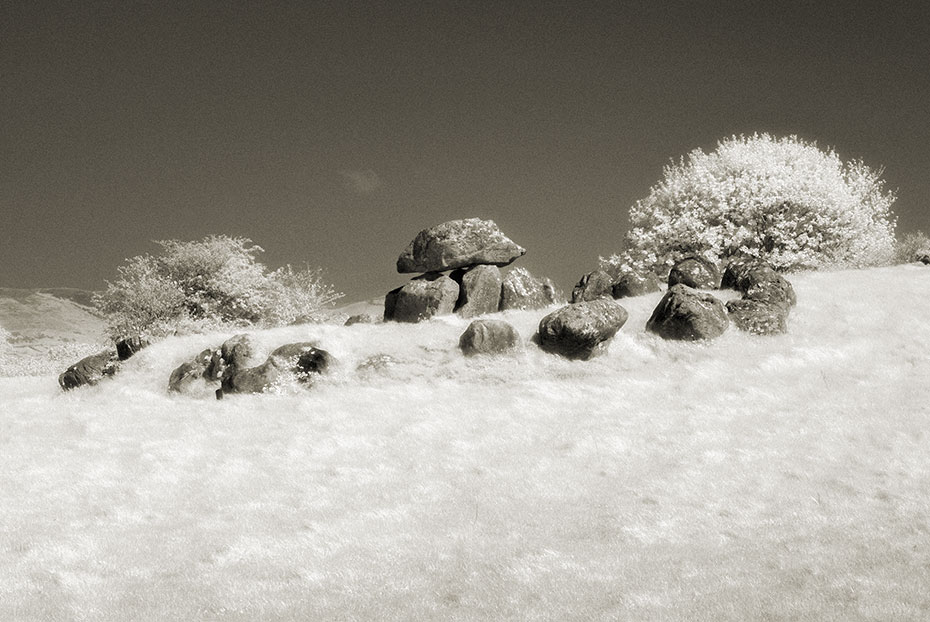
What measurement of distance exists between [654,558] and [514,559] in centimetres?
236

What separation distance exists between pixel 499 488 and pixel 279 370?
47.0 ft

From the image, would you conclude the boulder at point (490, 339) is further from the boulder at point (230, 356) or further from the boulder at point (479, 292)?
the boulder at point (230, 356)

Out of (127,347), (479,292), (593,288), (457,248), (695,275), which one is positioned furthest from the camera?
(593,288)

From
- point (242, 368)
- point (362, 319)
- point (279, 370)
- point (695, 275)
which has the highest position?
point (695, 275)

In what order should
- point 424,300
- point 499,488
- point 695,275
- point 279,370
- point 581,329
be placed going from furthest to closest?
point 695,275
point 424,300
point 279,370
point 581,329
point 499,488

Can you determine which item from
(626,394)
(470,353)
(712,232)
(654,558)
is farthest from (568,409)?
(712,232)

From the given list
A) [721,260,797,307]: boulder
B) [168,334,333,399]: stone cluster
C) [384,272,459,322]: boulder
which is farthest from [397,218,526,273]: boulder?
[721,260,797,307]: boulder

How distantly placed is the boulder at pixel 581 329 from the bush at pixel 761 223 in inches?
811

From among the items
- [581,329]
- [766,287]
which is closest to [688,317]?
[581,329]

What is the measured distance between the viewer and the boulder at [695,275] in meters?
36.2

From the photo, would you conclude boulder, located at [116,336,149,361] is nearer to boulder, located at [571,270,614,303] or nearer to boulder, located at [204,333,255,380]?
boulder, located at [204,333,255,380]

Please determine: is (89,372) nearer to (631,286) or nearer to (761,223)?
(631,286)

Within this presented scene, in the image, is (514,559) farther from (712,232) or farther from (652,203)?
(652,203)

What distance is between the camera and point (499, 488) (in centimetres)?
1623
